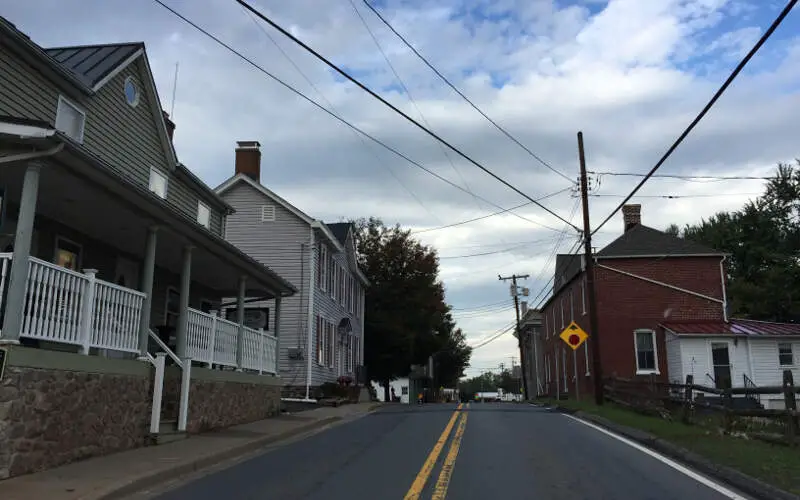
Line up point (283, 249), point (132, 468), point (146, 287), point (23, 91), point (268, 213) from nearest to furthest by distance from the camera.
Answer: point (132, 468) < point (146, 287) < point (23, 91) < point (283, 249) < point (268, 213)

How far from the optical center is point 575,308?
35375 mm

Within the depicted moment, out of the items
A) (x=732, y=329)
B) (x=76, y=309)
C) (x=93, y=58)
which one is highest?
(x=93, y=58)

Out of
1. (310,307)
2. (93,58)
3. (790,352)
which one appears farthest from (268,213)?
(790,352)

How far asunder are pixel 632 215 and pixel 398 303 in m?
14.2

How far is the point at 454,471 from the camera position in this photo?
893 cm

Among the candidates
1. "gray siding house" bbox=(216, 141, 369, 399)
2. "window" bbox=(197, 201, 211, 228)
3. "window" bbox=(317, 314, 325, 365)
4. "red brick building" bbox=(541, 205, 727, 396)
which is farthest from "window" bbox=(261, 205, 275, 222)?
"red brick building" bbox=(541, 205, 727, 396)

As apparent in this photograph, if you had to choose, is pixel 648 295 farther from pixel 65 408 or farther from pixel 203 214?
pixel 65 408

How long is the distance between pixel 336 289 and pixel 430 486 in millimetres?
23194

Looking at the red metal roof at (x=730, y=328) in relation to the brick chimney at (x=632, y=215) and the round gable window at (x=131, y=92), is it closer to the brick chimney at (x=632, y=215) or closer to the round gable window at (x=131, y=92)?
the brick chimney at (x=632, y=215)

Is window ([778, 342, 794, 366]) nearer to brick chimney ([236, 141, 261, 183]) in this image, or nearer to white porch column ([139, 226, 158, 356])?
brick chimney ([236, 141, 261, 183])

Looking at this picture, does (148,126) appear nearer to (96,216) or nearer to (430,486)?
(96,216)

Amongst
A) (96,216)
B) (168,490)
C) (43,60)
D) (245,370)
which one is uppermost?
(43,60)

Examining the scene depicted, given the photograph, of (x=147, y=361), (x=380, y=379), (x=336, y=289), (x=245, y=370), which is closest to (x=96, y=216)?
(x=147, y=361)

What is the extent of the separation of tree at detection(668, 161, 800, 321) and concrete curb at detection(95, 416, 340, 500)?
129ft
